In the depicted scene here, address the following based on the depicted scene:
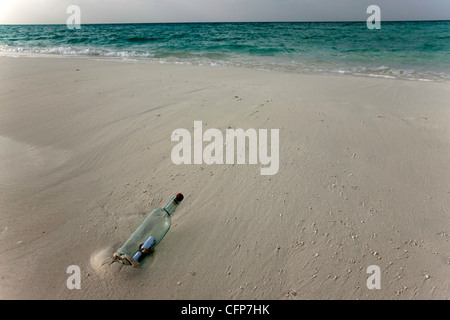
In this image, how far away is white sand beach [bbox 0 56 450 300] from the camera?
147 centimetres

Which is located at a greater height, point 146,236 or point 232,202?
point 232,202

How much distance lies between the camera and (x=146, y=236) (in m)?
1.74

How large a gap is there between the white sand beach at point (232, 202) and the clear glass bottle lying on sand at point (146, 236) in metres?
0.06

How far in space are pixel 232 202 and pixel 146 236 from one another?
2.33ft

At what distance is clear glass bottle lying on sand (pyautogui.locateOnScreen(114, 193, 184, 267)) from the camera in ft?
4.96

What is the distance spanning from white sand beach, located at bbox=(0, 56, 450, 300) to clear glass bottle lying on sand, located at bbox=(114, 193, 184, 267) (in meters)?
0.06

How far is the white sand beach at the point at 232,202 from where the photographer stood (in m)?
1.47

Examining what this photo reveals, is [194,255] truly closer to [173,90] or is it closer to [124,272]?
[124,272]

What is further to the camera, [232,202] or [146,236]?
[232,202]

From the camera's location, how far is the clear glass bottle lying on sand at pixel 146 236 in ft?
4.96

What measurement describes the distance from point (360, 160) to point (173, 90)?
3.37m
